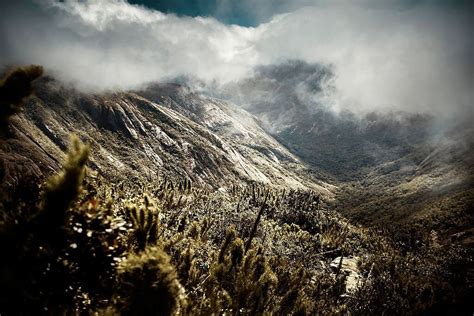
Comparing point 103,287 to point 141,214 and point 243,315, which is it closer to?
point 141,214

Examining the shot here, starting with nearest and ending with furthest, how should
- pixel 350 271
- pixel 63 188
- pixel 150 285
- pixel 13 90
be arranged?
1. pixel 63 188
2. pixel 13 90
3. pixel 150 285
4. pixel 350 271

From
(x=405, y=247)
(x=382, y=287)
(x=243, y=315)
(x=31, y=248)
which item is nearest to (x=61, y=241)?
(x=31, y=248)

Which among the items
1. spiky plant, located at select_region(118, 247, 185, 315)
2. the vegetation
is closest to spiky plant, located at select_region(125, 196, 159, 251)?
spiky plant, located at select_region(118, 247, 185, 315)

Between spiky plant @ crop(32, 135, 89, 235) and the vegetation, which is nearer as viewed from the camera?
spiky plant @ crop(32, 135, 89, 235)

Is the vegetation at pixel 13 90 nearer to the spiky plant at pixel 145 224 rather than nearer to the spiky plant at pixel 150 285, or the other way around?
the spiky plant at pixel 145 224

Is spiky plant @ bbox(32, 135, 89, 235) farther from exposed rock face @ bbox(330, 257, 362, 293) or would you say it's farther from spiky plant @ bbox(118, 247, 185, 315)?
exposed rock face @ bbox(330, 257, 362, 293)

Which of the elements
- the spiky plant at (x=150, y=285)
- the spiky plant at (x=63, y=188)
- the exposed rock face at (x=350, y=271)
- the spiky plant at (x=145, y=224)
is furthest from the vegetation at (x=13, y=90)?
the exposed rock face at (x=350, y=271)

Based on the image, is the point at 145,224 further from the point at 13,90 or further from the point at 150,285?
the point at 13,90

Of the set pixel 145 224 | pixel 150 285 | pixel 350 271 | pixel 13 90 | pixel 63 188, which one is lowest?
pixel 150 285

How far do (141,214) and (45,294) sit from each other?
227 cm

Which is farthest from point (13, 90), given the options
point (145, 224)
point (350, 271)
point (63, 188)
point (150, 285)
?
point (350, 271)

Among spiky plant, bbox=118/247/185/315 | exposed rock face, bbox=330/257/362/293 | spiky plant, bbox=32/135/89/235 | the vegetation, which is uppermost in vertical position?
exposed rock face, bbox=330/257/362/293

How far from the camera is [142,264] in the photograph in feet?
19.4

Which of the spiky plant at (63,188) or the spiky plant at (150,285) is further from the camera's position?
the spiky plant at (150,285)
